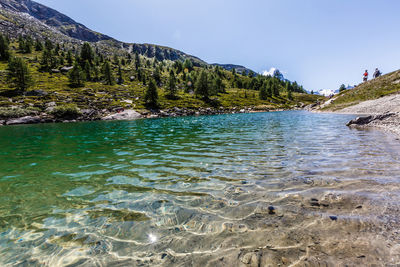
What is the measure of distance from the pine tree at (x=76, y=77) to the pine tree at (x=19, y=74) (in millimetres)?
23062

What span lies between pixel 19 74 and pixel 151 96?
6252 centimetres

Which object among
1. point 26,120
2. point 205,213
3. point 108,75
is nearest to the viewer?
point 205,213

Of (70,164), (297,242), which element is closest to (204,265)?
(297,242)

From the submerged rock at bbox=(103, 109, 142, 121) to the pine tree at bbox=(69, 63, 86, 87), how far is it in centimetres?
A: 5987

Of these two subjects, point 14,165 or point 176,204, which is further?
point 14,165

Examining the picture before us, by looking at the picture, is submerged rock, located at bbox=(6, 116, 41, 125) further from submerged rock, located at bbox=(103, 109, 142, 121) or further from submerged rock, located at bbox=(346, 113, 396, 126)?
submerged rock, located at bbox=(346, 113, 396, 126)

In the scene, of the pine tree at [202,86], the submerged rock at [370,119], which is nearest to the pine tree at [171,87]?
the pine tree at [202,86]

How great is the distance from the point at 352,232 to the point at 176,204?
4906mm

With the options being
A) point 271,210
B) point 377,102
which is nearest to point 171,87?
point 377,102

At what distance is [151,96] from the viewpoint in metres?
93.4


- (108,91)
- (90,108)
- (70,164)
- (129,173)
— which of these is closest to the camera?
(129,173)

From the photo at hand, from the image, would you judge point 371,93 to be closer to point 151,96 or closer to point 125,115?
point 125,115

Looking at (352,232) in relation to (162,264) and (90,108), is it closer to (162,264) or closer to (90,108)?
(162,264)

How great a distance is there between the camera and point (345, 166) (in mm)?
8797
